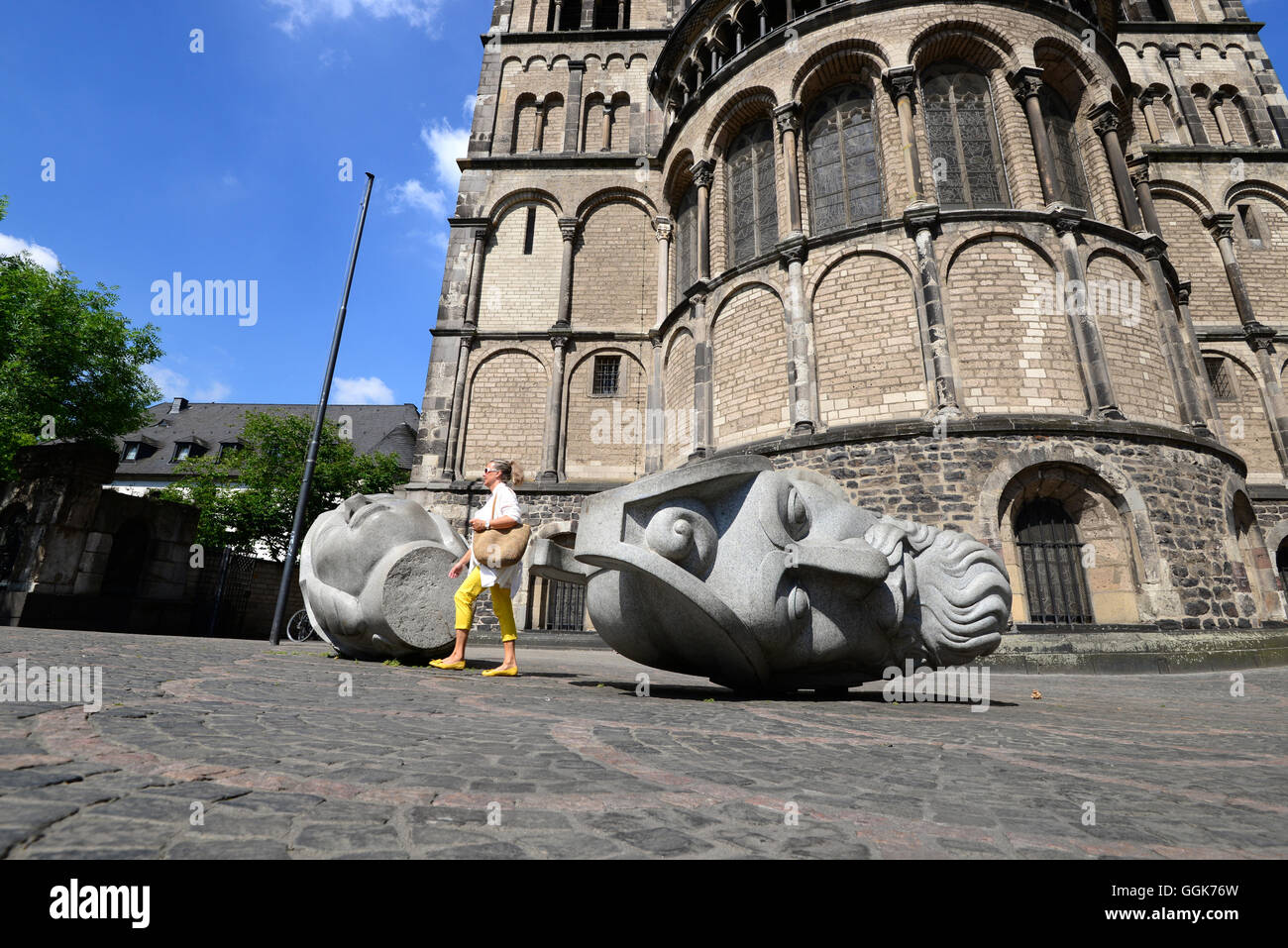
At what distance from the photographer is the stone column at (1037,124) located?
11086 millimetres

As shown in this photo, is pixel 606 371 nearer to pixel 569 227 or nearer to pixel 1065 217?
pixel 569 227

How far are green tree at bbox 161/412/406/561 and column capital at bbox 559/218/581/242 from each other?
13775mm

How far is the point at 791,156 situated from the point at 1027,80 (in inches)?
175

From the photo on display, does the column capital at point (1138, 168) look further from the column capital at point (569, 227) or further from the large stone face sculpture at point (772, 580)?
the large stone face sculpture at point (772, 580)

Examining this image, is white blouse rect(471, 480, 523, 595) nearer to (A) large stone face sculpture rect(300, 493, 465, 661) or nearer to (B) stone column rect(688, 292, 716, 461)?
→ (A) large stone face sculpture rect(300, 493, 465, 661)

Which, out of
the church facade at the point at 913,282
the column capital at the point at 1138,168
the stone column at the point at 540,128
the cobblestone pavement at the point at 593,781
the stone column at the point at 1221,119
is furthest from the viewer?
the stone column at the point at 540,128

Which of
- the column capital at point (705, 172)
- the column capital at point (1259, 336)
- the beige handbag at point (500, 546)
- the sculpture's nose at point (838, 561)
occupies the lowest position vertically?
the sculpture's nose at point (838, 561)

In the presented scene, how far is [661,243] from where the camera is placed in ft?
53.3

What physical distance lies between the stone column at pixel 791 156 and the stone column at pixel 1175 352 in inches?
256

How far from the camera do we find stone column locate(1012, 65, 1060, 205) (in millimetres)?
11086

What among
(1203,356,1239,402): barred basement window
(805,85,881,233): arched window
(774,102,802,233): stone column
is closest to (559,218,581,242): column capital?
(774,102,802,233): stone column

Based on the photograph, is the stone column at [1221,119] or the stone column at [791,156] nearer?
the stone column at [791,156]

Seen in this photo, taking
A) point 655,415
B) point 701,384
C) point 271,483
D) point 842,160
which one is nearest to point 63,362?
point 271,483

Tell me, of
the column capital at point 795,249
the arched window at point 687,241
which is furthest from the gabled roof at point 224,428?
the column capital at point 795,249
